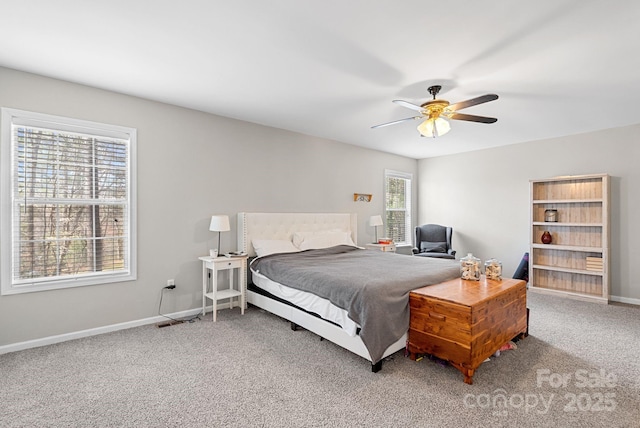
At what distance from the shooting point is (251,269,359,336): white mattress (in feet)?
8.80

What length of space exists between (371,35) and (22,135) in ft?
10.9

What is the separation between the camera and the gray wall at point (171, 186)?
3.05 meters

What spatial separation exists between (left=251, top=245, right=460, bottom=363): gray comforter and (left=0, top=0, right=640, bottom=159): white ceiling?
1899mm

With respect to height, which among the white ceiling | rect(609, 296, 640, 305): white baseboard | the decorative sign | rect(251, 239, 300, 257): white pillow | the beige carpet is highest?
the white ceiling

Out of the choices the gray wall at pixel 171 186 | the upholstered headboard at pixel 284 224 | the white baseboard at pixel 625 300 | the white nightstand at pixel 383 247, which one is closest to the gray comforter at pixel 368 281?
the upholstered headboard at pixel 284 224

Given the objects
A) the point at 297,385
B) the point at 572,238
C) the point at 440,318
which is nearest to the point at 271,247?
the point at 297,385

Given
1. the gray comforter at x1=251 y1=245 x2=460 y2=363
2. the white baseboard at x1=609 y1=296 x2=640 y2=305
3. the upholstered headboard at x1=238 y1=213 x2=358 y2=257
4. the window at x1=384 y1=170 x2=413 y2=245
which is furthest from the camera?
the window at x1=384 y1=170 x2=413 y2=245

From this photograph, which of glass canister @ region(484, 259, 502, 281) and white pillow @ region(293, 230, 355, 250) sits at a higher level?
white pillow @ region(293, 230, 355, 250)

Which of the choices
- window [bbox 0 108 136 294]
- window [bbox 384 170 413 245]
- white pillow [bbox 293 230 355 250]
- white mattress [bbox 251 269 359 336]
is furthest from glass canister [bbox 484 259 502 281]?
window [bbox 0 108 136 294]

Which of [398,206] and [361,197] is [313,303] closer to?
[361,197]

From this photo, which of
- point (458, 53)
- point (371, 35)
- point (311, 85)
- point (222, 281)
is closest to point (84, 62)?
point (311, 85)

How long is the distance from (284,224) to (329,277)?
194cm

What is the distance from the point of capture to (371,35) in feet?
7.68

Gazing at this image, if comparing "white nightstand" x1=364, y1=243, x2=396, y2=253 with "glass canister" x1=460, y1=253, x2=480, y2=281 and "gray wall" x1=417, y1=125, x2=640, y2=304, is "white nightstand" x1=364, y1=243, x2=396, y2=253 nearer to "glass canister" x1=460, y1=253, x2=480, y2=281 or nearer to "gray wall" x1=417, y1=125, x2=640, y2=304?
→ "gray wall" x1=417, y1=125, x2=640, y2=304
